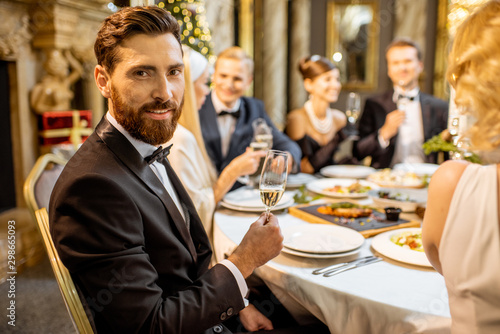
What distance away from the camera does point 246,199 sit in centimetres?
237

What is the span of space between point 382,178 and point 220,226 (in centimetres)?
138

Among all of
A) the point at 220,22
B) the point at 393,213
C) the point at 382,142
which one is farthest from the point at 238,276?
the point at 220,22

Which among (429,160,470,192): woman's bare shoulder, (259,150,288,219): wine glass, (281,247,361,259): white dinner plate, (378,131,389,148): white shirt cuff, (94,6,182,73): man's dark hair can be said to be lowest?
(281,247,361,259): white dinner plate

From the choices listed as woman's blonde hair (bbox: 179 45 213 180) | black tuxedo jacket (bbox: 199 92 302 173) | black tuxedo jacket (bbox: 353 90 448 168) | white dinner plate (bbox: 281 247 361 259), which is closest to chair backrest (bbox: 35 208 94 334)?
white dinner plate (bbox: 281 247 361 259)

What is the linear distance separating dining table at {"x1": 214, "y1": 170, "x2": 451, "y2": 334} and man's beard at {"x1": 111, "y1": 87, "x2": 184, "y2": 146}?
60 cm

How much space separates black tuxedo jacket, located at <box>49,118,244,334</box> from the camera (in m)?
1.10

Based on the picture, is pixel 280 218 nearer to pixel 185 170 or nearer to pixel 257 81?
pixel 185 170

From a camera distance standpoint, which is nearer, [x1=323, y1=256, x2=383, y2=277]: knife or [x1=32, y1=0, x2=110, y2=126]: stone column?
[x1=323, y1=256, x2=383, y2=277]: knife

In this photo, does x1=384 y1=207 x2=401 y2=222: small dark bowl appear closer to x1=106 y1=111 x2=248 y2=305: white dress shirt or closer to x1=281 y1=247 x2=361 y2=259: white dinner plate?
x1=281 y1=247 x2=361 y2=259: white dinner plate

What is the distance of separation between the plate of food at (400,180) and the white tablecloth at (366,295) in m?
1.17

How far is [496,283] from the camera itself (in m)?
0.97

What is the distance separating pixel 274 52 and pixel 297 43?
2.00 feet

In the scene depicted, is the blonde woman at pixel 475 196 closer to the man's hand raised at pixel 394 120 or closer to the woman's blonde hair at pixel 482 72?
the woman's blonde hair at pixel 482 72

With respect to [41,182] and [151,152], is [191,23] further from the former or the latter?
[151,152]
